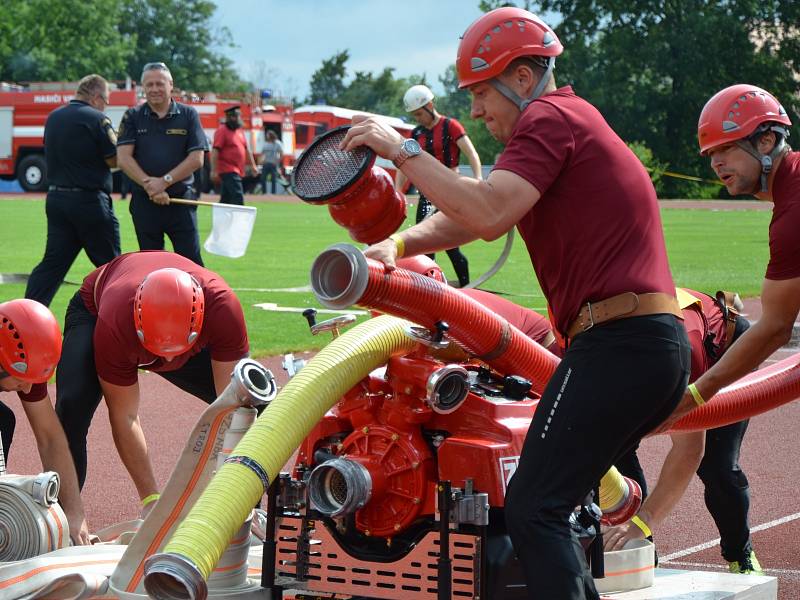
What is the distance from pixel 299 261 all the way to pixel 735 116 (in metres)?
14.0

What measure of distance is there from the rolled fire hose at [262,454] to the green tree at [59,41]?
246ft

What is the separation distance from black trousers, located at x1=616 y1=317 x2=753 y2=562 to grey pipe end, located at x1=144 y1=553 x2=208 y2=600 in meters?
2.05

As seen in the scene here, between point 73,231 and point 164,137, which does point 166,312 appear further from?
point 73,231

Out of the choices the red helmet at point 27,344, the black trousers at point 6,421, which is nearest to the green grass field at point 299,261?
the black trousers at point 6,421

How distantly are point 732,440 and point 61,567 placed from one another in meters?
2.65

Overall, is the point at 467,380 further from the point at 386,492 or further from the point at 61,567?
the point at 61,567

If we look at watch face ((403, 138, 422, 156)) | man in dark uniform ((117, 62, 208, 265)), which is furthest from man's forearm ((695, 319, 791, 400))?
man in dark uniform ((117, 62, 208, 265))

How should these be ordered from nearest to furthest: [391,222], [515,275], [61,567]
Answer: [391,222] → [61,567] → [515,275]

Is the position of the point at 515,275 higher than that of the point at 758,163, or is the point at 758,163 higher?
the point at 758,163

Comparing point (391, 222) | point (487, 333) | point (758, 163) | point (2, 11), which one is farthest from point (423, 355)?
point (2, 11)

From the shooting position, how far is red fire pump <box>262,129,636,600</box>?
3758mm

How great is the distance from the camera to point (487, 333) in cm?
405

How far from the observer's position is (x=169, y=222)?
9.92 metres

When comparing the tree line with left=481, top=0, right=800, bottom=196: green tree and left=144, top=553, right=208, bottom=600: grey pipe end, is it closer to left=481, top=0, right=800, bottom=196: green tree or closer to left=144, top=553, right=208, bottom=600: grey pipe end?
left=481, top=0, right=800, bottom=196: green tree
